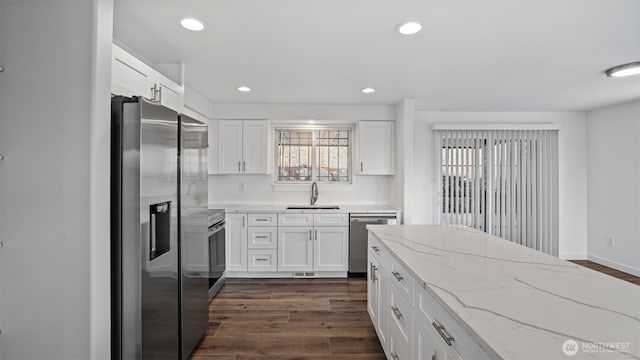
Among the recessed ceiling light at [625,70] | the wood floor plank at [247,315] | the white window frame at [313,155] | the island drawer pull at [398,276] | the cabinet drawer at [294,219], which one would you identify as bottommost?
the wood floor plank at [247,315]

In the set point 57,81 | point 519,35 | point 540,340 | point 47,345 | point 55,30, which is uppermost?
point 519,35

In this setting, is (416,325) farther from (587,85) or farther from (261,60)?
(587,85)

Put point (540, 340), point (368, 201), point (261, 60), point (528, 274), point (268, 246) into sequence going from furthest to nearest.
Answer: point (368, 201)
point (268, 246)
point (261, 60)
point (528, 274)
point (540, 340)

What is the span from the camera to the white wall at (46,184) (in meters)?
1.38

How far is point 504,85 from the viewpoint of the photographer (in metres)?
3.36

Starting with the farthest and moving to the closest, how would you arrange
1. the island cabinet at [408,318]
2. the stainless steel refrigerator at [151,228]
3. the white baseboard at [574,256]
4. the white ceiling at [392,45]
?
the white baseboard at [574,256]
the white ceiling at [392,45]
the stainless steel refrigerator at [151,228]
the island cabinet at [408,318]

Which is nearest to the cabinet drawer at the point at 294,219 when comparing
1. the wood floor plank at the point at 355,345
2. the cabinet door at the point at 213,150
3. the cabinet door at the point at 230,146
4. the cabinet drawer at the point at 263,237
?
the cabinet drawer at the point at 263,237

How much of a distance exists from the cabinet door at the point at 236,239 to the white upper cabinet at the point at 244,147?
2.37 ft

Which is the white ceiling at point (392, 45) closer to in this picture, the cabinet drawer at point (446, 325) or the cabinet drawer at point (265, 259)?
the cabinet drawer at point (446, 325)

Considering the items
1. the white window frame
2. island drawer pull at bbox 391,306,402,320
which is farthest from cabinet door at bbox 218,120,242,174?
island drawer pull at bbox 391,306,402,320

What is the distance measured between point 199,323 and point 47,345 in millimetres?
1010

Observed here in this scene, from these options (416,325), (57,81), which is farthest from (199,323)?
(57,81)

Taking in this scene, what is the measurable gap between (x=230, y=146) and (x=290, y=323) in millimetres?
2550

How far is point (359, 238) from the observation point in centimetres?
393
